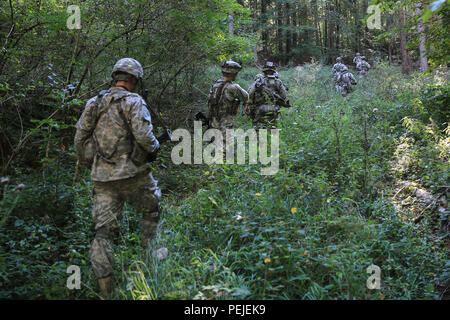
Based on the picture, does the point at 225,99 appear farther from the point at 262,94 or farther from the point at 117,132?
the point at 117,132

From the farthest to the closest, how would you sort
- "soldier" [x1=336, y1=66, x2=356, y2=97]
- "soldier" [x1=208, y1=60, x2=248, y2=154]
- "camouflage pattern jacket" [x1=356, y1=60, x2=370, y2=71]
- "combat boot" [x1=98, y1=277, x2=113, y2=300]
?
"camouflage pattern jacket" [x1=356, y1=60, x2=370, y2=71], "soldier" [x1=336, y1=66, x2=356, y2=97], "soldier" [x1=208, y1=60, x2=248, y2=154], "combat boot" [x1=98, y1=277, x2=113, y2=300]

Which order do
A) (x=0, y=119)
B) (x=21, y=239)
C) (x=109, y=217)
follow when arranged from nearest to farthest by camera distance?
1. (x=109, y=217)
2. (x=21, y=239)
3. (x=0, y=119)

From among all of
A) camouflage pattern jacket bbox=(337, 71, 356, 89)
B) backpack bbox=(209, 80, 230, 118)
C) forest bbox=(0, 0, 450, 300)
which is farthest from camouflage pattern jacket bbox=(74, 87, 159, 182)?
camouflage pattern jacket bbox=(337, 71, 356, 89)

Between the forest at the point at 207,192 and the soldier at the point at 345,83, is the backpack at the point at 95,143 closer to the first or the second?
the forest at the point at 207,192

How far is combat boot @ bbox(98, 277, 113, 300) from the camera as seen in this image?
3.07 m

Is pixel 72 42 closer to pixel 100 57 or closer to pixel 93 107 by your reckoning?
pixel 100 57

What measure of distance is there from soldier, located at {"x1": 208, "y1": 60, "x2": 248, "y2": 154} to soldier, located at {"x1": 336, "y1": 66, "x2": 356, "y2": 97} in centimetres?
872

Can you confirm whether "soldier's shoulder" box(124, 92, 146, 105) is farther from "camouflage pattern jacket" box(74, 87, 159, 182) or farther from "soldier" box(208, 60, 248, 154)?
"soldier" box(208, 60, 248, 154)

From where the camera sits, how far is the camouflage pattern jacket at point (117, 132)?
3.33 metres

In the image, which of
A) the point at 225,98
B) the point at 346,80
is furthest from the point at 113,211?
the point at 346,80

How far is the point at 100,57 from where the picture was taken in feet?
21.2

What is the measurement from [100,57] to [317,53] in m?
24.0

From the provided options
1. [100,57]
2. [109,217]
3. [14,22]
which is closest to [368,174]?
[109,217]

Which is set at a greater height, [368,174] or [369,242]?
[368,174]
